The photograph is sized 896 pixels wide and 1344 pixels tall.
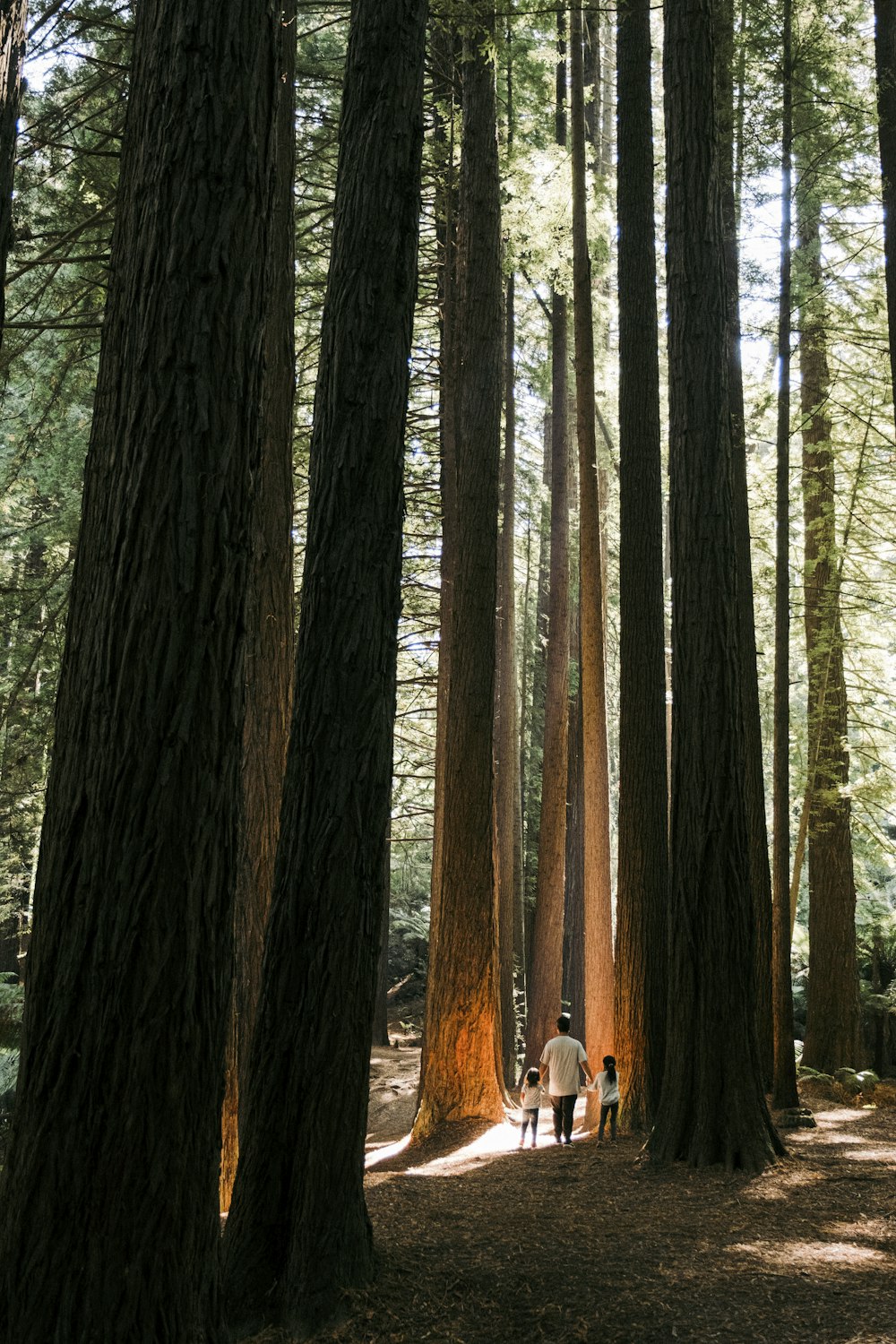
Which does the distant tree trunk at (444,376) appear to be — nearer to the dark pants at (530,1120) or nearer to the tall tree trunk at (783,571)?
the dark pants at (530,1120)

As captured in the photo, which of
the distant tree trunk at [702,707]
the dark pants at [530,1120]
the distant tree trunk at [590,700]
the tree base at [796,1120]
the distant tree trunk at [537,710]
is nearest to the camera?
the distant tree trunk at [702,707]

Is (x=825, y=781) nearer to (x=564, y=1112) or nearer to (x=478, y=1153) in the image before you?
(x=564, y=1112)

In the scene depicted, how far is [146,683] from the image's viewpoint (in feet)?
11.2

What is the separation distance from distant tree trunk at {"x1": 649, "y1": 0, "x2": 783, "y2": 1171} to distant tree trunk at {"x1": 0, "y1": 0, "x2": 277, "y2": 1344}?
15.4 feet

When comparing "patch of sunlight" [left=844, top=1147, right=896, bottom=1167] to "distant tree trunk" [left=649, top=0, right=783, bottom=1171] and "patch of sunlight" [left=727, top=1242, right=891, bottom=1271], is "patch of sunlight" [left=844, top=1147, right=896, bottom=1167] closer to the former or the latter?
"distant tree trunk" [left=649, top=0, right=783, bottom=1171]

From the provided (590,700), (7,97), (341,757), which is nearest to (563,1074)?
(590,700)

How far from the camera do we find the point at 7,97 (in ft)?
12.9

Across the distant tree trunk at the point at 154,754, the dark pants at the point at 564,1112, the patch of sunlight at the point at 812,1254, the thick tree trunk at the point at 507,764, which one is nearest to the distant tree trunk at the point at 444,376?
the dark pants at the point at 564,1112

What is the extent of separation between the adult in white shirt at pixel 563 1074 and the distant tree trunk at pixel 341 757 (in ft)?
17.7

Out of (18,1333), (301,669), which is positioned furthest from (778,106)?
(18,1333)

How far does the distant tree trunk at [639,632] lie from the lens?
9.40 m

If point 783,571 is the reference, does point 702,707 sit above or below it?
below

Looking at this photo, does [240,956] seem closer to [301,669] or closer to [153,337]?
[301,669]

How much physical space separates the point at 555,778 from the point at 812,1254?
949 centimetres
